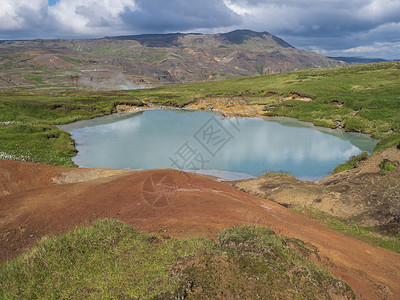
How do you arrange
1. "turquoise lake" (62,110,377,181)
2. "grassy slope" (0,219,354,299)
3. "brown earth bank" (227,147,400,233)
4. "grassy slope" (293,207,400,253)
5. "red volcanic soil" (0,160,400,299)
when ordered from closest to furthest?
"grassy slope" (0,219,354,299)
"red volcanic soil" (0,160,400,299)
"grassy slope" (293,207,400,253)
"brown earth bank" (227,147,400,233)
"turquoise lake" (62,110,377,181)

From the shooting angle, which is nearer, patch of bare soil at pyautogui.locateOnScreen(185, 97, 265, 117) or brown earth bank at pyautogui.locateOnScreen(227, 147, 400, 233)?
brown earth bank at pyautogui.locateOnScreen(227, 147, 400, 233)

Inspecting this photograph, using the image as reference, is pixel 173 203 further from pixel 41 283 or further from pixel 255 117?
pixel 255 117

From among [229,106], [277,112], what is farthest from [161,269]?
[229,106]

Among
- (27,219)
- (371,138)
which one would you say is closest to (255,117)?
(371,138)

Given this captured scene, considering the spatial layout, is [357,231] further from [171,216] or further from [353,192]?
[171,216]

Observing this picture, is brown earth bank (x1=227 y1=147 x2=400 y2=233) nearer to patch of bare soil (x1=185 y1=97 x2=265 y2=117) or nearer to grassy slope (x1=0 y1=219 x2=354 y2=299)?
grassy slope (x1=0 y1=219 x2=354 y2=299)

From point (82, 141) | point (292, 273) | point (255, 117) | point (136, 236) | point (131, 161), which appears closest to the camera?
point (292, 273)

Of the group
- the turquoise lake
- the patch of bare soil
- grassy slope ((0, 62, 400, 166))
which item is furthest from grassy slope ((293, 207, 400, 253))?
the patch of bare soil
